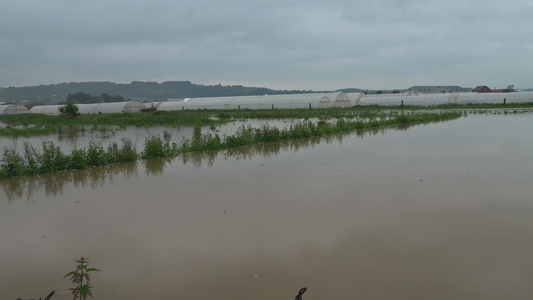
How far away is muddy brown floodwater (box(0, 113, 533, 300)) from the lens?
11.3ft

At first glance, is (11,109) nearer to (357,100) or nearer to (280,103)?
(280,103)

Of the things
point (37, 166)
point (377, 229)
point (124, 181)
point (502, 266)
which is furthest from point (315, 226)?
point (37, 166)

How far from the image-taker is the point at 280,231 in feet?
15.3

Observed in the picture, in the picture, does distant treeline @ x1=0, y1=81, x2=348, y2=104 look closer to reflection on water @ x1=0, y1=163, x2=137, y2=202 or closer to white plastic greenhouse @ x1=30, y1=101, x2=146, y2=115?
white plastic greenhouse @ x1=30, y1=101, x2=146, y2=115

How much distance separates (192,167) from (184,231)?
14.3 ft

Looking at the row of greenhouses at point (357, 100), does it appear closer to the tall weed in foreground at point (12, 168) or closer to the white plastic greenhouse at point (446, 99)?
the white plastic greenhouse at point (446, 99)

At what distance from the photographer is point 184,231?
4.76 m

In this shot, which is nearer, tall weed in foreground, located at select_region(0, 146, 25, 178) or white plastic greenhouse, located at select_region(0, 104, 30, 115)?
tall weed in foreground, located at select_region(0, 146, 25, 178)

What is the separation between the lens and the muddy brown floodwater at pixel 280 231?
3449mm

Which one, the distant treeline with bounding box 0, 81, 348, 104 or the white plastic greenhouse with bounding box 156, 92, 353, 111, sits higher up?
the distant treeline with bounding box 0, 81, 348, 104

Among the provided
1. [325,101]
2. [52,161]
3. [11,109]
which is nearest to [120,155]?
[52,161]

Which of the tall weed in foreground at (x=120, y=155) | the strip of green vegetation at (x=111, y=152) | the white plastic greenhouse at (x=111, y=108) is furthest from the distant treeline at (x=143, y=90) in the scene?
the tall weed in foreground at (x=120, y=155)

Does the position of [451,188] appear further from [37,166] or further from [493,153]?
[37,166]

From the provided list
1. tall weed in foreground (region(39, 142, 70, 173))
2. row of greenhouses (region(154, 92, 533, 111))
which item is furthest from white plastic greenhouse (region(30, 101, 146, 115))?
tall weed in foreground (region(39, 142, 70, 173))
